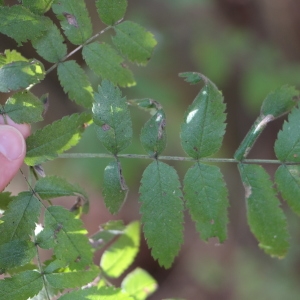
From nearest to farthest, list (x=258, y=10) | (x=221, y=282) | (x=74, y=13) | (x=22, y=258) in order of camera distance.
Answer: (x=22, y=258) → (x=74, y=13) → (x=221, y=282) → (x=258, y=10)

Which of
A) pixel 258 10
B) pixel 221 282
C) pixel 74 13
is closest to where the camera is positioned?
pixel 74 13

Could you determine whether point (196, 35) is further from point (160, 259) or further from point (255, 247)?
point (160, 259)

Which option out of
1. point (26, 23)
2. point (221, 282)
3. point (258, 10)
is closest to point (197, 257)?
point (221, 282)

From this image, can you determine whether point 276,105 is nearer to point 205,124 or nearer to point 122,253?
point 205,124

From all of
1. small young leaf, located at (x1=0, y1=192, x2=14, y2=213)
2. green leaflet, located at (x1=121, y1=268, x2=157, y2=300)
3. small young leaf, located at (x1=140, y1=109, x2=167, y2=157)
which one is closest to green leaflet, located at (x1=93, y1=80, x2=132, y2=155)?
small young leaf, located at (x1=140, y1=109, x2=167, y2=157)

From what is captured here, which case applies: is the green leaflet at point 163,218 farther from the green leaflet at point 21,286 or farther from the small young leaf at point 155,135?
the green leaflet at point 21,286

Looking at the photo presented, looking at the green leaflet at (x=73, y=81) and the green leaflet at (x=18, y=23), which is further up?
the green leaflet at (x=18, y=23)

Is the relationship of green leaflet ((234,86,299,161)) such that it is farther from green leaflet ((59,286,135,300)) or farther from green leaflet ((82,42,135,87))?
green leaflet ((59,286,135,300))

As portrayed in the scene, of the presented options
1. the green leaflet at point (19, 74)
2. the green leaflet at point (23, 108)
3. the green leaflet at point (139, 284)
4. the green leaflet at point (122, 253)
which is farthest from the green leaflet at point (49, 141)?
the green leaflet at point (139, 284)
